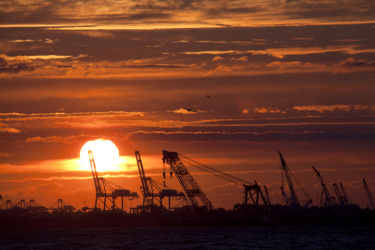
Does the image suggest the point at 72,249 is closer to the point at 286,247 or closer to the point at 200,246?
the point at 200,246

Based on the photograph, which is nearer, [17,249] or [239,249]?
[239,249]

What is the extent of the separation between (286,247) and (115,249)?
35383 mm

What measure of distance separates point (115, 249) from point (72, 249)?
11138 mm

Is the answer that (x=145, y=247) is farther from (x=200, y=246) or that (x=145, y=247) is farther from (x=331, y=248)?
(x=331, y=248)

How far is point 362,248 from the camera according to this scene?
443ft

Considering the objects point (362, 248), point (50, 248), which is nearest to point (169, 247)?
point (50, 248)

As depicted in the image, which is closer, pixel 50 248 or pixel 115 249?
pixel 115 249

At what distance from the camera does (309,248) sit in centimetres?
13512

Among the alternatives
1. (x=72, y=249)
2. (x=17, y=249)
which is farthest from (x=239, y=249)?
(x=17, y=249)

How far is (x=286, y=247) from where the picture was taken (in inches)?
5453

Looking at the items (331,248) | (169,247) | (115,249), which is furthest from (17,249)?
(331,248)

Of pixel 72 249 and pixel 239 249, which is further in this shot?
pixel 72 249

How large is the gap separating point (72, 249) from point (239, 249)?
36.1m

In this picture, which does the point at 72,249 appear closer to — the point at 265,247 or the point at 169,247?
the point at 169,247
